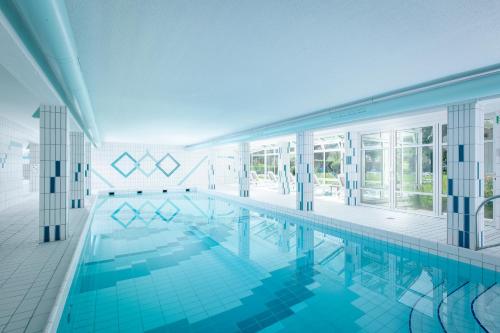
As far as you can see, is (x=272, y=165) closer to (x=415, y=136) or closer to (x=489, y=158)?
(x=415, y=136)

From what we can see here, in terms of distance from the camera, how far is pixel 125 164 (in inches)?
606

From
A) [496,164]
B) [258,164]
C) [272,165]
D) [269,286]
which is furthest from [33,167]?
[496,164]

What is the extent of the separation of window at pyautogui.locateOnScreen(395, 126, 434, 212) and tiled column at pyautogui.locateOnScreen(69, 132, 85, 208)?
32.2 feet

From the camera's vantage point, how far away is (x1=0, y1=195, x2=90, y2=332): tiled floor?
91.8 inches

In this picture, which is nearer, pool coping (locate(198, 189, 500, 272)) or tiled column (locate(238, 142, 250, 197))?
pool coping (locate(198, 189, 500, 272))

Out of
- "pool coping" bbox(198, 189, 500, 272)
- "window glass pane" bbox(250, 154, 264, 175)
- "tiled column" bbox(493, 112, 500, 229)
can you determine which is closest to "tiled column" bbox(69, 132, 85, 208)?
"pool coping" bbox(198, 189, 500, 272)

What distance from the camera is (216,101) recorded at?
18.0ft


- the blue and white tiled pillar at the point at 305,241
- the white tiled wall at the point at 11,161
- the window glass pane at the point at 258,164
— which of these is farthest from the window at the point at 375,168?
the white tiled wall at the point at 11,161

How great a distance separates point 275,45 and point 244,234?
4558 mm

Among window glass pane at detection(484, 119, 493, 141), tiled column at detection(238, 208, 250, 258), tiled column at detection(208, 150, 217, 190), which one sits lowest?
tiled column at detection(238, 208, 250, 258)

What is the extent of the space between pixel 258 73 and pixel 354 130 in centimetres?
612

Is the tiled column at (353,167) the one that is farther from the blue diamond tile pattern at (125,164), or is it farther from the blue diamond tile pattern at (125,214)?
the blue diamond tile pattern at (125,164)

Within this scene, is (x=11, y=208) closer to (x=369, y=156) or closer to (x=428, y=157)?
(x=369, y=156)

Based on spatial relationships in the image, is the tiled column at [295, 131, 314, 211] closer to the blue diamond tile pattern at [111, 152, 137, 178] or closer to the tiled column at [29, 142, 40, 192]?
the blue diamond tile pattern at [111, 152, 137, 178]
